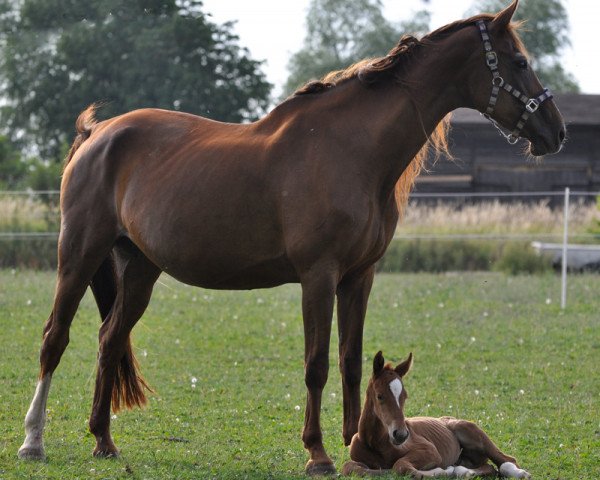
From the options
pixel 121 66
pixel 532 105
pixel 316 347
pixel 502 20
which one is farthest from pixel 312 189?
pixel 121 66

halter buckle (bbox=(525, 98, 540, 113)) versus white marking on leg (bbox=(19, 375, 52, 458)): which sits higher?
halter buckle (bbox=(525, 98, 540, 113))

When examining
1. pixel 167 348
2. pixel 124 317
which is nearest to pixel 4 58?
pixel 167 348

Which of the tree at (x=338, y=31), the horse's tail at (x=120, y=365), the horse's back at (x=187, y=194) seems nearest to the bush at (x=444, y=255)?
the horse's tail at (x=120, y=365)

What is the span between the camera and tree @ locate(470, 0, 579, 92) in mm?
50219

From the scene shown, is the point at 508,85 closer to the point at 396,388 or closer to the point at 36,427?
the point at 396,388

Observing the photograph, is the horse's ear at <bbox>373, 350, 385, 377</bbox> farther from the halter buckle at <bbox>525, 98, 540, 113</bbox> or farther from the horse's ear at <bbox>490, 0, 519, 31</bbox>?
the horse's ear at <bbox>490, 0, 519, 31</bbox>

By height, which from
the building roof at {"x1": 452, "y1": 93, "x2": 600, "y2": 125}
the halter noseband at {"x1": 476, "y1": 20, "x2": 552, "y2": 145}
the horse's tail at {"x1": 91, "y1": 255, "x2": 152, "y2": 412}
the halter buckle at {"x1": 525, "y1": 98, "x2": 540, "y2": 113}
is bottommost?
the horse's tail at {"x1": 91, "y1": 255, "x2": 152, "y2": 412}

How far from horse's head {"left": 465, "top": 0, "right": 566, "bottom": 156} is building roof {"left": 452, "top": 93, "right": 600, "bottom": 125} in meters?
22.5

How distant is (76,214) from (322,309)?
5.98 ft

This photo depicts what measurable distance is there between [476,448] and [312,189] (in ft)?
5.72

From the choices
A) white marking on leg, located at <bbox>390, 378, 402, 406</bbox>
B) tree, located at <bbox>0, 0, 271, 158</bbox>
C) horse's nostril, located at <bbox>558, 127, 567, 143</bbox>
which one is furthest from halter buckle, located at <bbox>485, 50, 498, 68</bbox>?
tree, located at <bbox>0, 0, 271, 158</bbox>

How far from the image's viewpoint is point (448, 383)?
8.62m

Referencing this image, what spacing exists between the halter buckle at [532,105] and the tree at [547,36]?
152ft

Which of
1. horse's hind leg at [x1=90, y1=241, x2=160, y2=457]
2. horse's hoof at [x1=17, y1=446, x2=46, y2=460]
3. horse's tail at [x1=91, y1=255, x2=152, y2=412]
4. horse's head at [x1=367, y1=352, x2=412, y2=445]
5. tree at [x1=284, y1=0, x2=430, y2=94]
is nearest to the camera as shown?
horse's head at [x1=367, y1=352, x2=412, y2=445]
